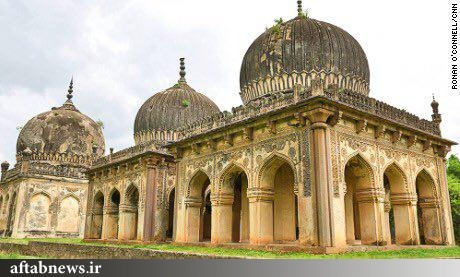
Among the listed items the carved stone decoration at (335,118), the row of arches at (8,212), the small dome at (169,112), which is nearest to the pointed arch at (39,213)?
the row of arches at (8,212)

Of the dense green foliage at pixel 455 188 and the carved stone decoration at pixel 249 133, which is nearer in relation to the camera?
the carved stone decoration at pixel 249 133

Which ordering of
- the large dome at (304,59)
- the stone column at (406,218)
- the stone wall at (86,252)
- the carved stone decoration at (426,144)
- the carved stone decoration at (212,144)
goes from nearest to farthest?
1. the stone wall at (86,252)
2. the stone column at (406,218)
3. the carved stone decoration at (212,144)
4. the carved stone decoration at (426,144)
5. the large dome at (304,59)

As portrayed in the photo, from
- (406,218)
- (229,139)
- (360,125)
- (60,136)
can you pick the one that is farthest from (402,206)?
(60,136)

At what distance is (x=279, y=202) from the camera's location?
1468cm

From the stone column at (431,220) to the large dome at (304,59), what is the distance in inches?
184

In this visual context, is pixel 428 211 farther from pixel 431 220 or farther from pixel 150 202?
pixel 150 202

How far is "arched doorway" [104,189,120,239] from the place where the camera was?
21016mm

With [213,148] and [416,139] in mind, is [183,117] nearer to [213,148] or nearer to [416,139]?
[213,148]

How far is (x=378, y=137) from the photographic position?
1354 cm

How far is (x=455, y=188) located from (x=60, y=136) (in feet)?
81.7

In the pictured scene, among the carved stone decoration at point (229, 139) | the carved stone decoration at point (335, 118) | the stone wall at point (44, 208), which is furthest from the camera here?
the stone wall at point (44, 208)

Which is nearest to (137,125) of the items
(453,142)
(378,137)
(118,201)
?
(118,201)

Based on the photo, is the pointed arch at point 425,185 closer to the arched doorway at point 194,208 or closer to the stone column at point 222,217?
the stone column at point 222,217

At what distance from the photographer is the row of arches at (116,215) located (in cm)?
1958
